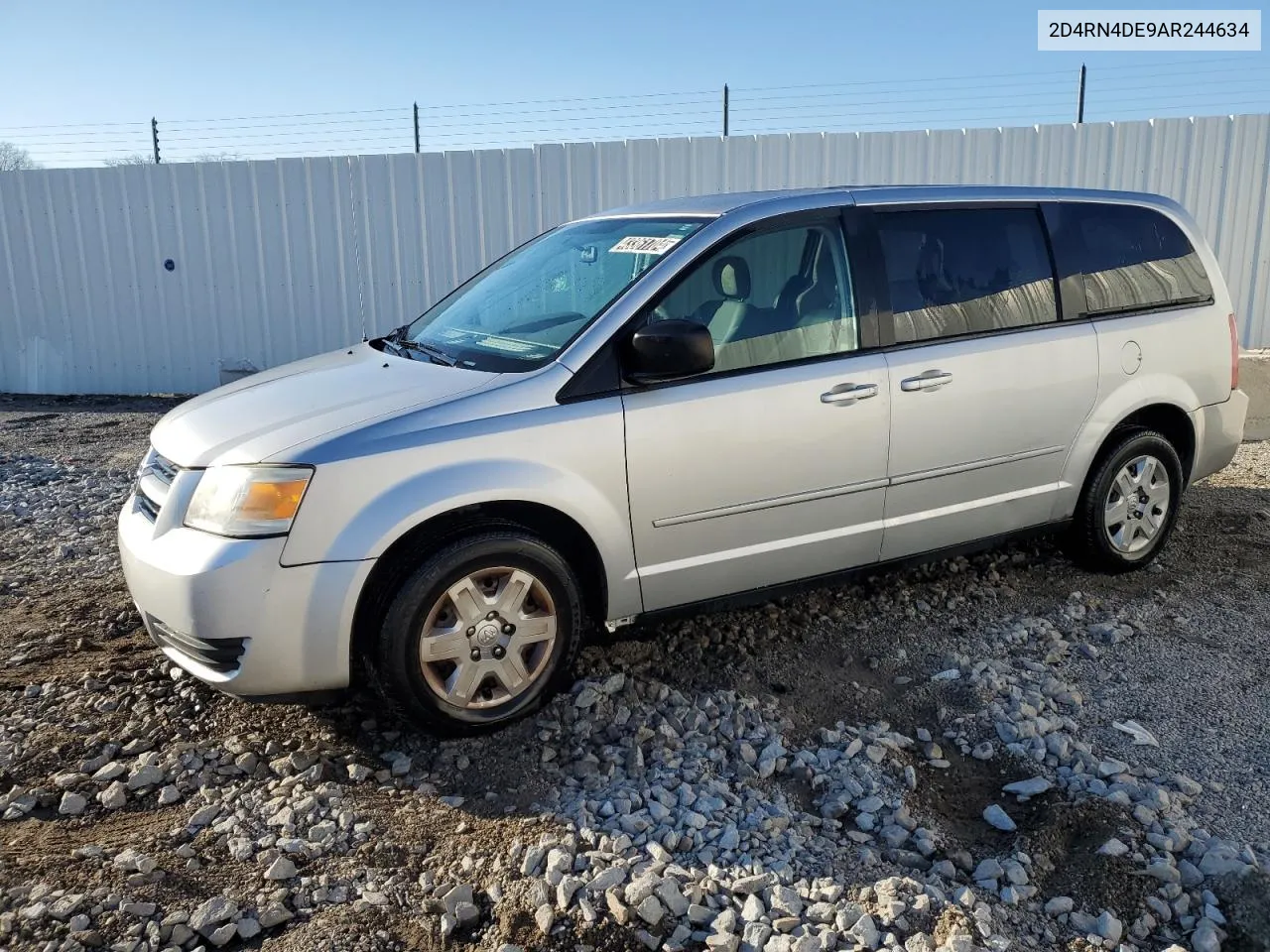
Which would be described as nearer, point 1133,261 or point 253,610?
point 253,610

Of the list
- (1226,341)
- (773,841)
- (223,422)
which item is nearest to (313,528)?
(223,422)

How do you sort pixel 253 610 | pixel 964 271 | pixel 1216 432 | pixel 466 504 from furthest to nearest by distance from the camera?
pixel 1216 432 < pixel 964 271 < pixel 466 504 < pixel 253 610

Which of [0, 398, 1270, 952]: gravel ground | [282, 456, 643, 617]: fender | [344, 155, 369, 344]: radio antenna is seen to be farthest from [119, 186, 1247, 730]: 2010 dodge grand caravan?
[344, 155, 369, 344]: radio antenna

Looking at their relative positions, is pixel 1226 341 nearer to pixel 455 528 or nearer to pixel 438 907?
pixel 455 528

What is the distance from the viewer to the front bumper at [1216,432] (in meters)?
5.01

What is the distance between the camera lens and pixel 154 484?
142 inches

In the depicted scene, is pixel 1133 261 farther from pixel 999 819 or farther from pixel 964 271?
pixel 999 819

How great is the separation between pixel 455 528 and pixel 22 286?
10257mm

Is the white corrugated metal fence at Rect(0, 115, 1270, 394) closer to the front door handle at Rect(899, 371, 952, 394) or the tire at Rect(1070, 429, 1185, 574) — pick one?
the tire at Rect(1070, 429, 1185, 574)

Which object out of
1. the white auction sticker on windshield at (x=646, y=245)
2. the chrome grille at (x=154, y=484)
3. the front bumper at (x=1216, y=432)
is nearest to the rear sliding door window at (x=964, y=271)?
the white auction sticker on windshield at (x=646, y=245)

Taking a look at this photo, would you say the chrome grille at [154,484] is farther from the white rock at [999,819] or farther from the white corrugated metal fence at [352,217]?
the white corrugated metal fence at [352,217]

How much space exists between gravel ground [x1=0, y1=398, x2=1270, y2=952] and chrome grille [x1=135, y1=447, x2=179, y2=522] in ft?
2.47

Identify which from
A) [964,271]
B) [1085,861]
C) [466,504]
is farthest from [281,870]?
[964,271]

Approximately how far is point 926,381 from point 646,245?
1.25 metres
